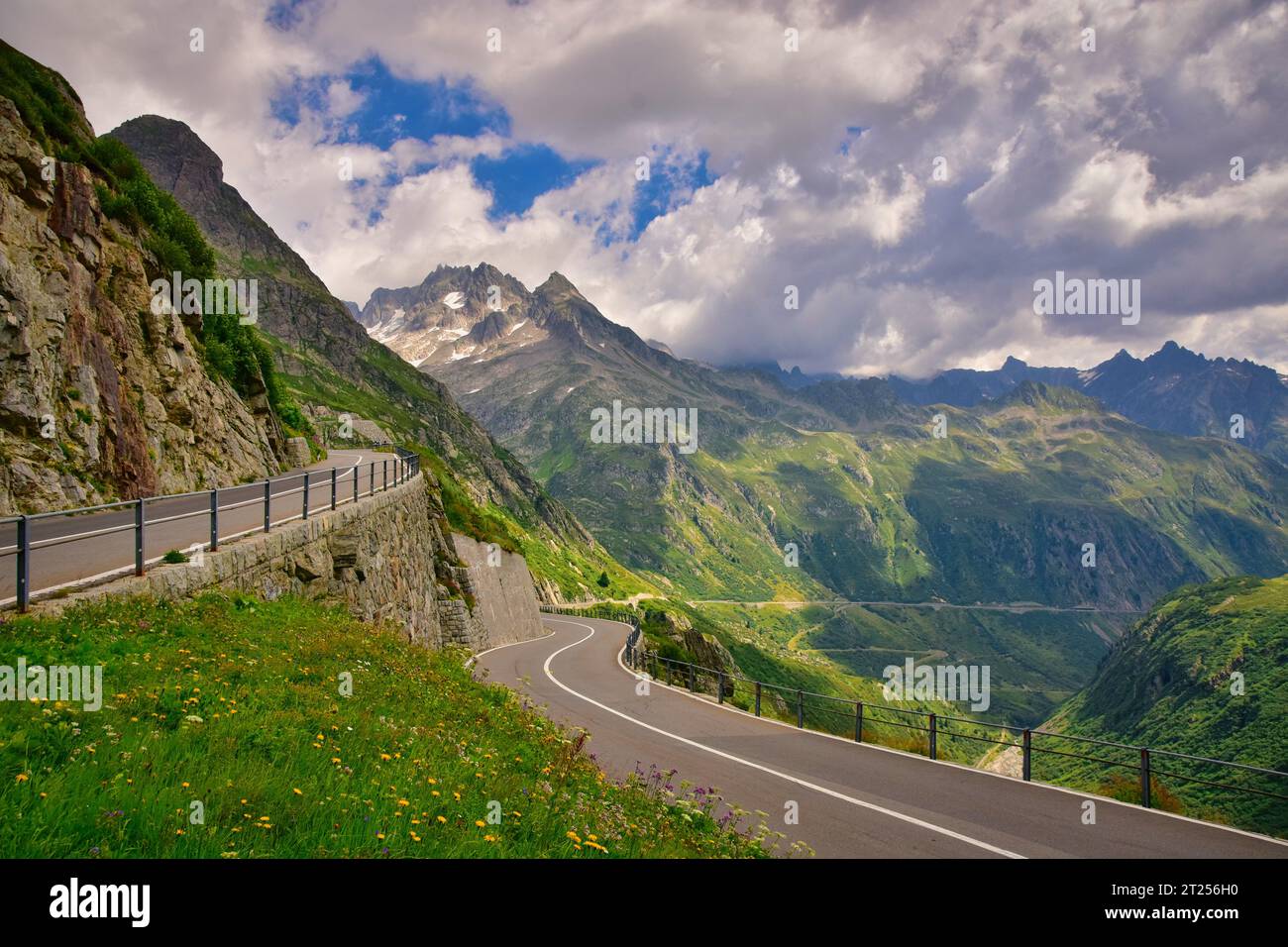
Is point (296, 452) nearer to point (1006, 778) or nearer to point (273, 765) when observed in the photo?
point (273, 765)

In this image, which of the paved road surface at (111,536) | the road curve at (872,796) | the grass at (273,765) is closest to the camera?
the grass at (273,765)

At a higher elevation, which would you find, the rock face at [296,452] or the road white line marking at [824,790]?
the rock face at [296,452]

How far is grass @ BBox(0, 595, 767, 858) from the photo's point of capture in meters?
4.98

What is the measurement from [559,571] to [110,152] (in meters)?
134

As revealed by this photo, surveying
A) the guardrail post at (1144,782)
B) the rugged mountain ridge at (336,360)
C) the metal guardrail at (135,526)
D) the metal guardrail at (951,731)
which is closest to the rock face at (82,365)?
the metal guardrail at (135,526)

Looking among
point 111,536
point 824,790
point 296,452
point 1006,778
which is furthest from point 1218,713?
point 111,536

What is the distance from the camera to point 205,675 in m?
8.26

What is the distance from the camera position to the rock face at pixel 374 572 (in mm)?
11945

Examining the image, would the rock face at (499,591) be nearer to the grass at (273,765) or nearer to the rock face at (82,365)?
the rock face at (82,365)

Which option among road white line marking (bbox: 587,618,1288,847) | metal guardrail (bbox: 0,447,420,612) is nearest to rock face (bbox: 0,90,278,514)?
metal guardrail (bbox: 0,447,420,612)

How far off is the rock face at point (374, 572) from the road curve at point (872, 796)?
6.76 metres

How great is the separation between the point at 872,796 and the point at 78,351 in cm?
2360
